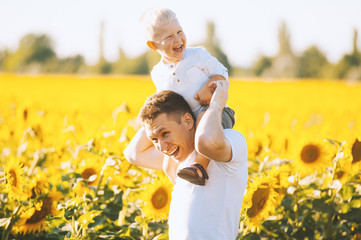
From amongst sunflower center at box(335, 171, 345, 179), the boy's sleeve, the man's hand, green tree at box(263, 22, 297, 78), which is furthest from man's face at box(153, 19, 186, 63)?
green tree at box(263, 22, 297, 78)

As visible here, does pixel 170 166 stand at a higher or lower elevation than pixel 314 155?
lower

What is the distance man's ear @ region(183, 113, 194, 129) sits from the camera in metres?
2.26

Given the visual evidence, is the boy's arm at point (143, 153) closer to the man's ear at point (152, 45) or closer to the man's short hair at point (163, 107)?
the man's short hair at point (163, 107)

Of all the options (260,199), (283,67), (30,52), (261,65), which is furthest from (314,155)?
(30,52)

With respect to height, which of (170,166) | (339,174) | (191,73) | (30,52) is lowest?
(170,166)

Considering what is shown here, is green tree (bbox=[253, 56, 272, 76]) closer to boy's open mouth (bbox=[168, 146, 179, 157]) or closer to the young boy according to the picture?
the young boy

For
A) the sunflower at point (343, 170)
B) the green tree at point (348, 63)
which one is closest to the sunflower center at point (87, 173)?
the sunflower at point (343, 170)

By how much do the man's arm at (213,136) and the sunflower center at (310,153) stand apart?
1.35m

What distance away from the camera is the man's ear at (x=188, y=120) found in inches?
89.0

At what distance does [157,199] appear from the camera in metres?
2.87

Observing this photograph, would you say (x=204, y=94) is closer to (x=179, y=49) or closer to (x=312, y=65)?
(x=179, y=49)

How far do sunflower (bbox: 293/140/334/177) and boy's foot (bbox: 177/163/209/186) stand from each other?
1.35 m

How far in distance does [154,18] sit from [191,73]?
0.99 ft

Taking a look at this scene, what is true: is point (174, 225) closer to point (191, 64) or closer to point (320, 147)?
point (191, 64)
